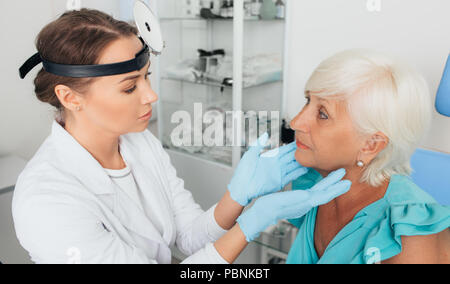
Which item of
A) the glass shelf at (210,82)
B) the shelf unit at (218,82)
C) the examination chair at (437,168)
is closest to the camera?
the examination chair at (437,168)

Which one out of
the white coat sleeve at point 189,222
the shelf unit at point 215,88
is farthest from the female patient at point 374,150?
the shelf unit at point 215,88

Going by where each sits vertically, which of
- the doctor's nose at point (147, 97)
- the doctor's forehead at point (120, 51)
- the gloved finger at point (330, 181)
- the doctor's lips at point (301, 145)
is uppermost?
the doctor's forehead at point (120, 51)

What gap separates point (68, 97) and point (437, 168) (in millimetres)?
1195

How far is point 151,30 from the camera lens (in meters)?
1.11

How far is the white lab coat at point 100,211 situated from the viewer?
0.85 m

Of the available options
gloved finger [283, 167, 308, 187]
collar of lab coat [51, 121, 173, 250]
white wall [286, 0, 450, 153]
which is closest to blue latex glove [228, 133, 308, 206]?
gloved finger [283, 167, 308, 187]

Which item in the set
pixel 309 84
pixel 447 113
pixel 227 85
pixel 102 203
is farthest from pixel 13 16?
pixel 447 113

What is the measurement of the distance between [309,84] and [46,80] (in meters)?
0.74

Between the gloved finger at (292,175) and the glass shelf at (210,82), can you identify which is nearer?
the gloved finger at (292,175)

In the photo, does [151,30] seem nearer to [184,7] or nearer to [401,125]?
[401,125]

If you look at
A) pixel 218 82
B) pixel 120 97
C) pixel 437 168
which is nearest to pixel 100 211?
pixel 120 97

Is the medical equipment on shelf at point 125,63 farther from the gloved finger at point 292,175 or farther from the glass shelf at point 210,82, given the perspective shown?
the glass shelf at point 210,82

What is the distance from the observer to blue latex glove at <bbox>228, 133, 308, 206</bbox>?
3.53 feet

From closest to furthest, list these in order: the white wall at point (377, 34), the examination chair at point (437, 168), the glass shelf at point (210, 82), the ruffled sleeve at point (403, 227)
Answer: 1. the ruffled sleeve at point (403, 227)
2. the examination chair at point (437, 168)
3. the white wall at point (377, 34)
4. the glass shelf at point (210, 82)
